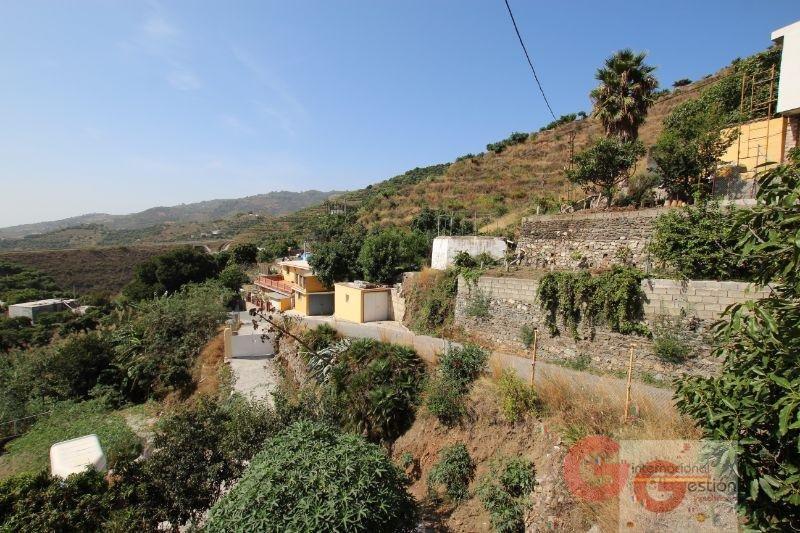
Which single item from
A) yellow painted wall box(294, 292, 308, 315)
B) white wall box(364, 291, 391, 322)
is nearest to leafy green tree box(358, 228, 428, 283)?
white wall box(364, 291, 391, 322)

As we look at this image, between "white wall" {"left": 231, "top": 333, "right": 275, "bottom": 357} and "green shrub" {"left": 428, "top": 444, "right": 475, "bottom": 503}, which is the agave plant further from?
"white wall" {"left": 231, "top": 333, "right": 275, "bottom": 357}

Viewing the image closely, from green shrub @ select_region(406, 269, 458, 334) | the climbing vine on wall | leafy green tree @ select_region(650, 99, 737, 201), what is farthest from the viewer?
green shrub @ select_region(406, 269, 458, 334)

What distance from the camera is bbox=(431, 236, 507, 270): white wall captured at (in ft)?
54.2

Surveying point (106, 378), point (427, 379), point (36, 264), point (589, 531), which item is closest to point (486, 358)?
point (427, 379)

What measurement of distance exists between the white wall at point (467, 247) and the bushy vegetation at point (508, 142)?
3920cm

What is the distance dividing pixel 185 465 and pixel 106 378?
724 inches

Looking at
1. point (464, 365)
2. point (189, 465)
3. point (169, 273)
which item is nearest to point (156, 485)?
point (189, 465)

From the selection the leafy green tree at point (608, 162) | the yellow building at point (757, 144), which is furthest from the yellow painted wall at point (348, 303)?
the yellow building at point (757, 144)

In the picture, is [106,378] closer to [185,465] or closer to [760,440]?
[185,465]

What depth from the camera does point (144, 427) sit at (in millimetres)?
15656

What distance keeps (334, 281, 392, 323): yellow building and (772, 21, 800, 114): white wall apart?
628 inches

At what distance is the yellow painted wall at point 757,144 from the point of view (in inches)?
469

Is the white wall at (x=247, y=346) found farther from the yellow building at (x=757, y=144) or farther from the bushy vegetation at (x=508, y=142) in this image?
the bushy vegetation at (x=508, y=142)

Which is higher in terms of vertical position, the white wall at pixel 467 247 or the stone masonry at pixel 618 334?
the white wall at pixel 467 247
